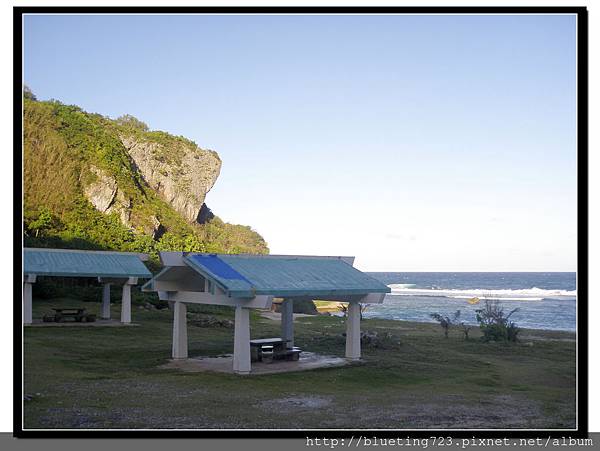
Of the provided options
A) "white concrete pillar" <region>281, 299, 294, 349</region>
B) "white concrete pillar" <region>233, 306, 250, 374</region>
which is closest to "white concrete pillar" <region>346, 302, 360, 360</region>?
"white concrete pillar" <region>281, 299, 294, 349</region>

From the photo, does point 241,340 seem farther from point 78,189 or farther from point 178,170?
point 178,170

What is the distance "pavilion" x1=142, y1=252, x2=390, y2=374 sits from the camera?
47.0 ft

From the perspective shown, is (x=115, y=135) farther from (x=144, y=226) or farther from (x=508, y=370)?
(x=508, y=370)

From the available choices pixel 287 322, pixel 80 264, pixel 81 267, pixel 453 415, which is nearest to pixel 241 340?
pixel 287 322

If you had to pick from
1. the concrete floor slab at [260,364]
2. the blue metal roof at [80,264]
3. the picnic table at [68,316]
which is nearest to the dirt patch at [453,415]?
the concrete floor slab at [260,364]

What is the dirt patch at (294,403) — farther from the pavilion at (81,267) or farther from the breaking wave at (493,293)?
the breaking wave at (493,293)

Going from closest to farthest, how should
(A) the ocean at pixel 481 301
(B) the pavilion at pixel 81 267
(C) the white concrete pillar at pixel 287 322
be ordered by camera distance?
(C) the white concrete pillar at pixel 287 322, (B) the pavilion at pixel 81 267, (A) the ocean at pixel 481 301

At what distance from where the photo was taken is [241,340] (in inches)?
571

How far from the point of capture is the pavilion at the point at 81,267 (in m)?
21.7

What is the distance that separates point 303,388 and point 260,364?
284cm

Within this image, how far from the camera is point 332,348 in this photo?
19688mm

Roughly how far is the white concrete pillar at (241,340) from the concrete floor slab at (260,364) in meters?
0.28

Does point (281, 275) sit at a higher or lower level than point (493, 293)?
higher

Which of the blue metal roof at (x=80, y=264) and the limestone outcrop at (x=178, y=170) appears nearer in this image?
the blue metal roof at (x=80, y=264)
